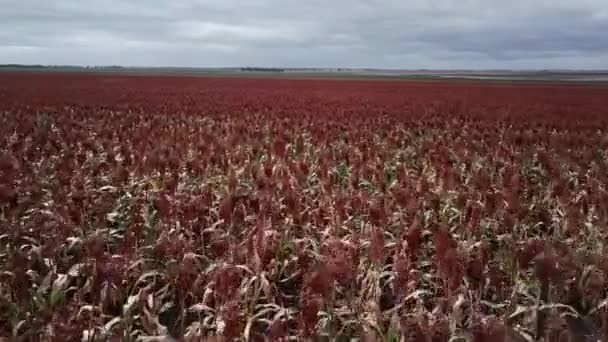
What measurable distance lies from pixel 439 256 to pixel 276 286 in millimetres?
1520

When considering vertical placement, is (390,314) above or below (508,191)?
below

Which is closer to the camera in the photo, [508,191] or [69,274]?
[69,274]

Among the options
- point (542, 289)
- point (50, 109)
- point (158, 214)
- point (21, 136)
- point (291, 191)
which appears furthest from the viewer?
point (50, 109)

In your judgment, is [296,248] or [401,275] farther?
[296,248]

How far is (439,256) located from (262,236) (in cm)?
146

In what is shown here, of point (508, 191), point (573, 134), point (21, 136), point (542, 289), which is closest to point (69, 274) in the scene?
point (542, 289)

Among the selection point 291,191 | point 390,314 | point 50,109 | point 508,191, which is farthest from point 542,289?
point 50,109

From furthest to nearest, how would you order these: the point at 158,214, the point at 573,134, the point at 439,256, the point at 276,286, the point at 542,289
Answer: the point at 573,134 < the point at 158,214 < the point at 276,286 < the point at 542,289 < the point at 439,256

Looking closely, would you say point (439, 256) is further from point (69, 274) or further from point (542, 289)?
point (69, 274)

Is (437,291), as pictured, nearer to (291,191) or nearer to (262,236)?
(262,236)

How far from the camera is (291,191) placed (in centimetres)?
645

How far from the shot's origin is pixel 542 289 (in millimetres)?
4230

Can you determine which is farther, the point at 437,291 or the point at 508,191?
the point at 508,191

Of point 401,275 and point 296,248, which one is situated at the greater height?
point 401,275
